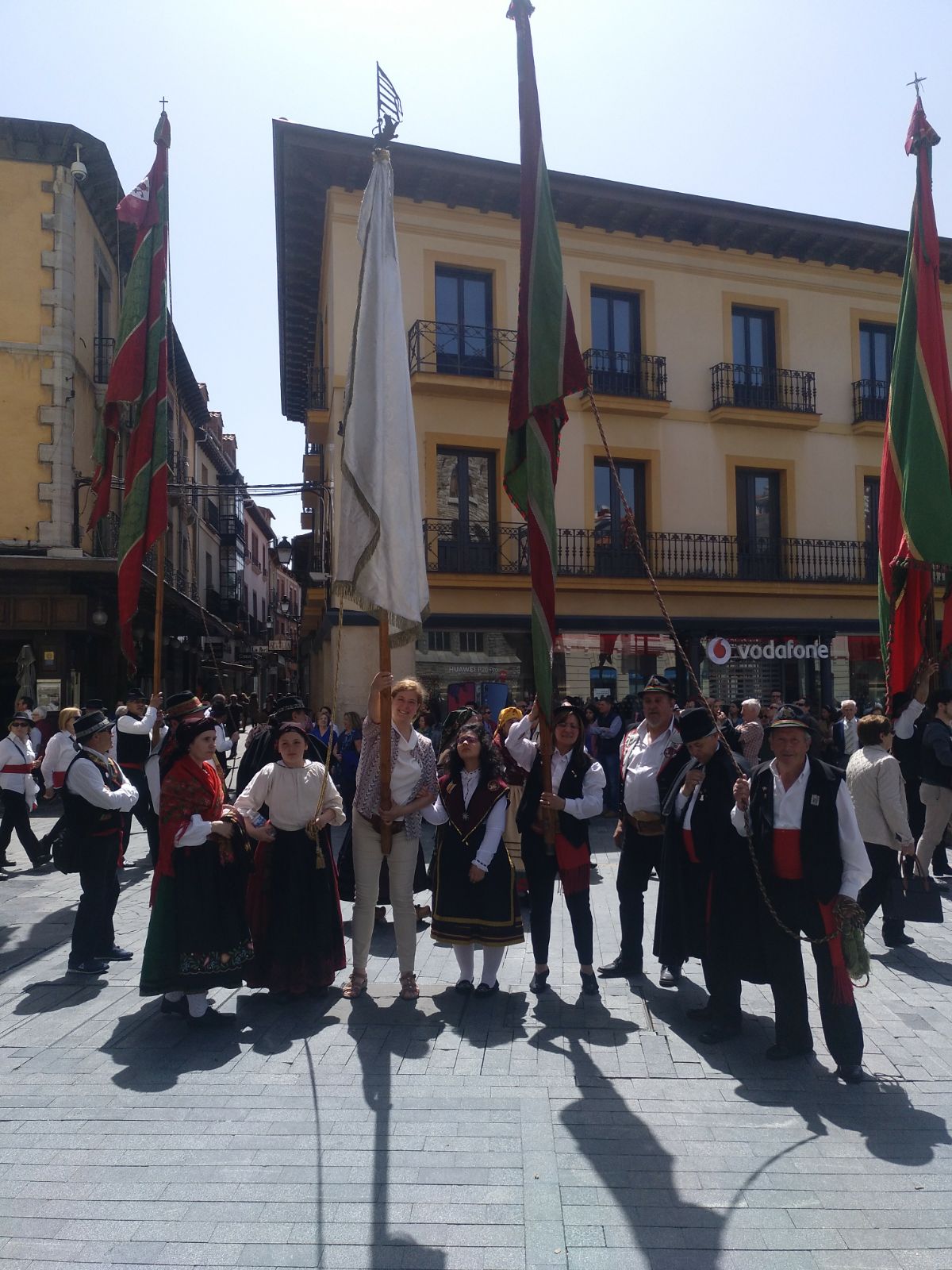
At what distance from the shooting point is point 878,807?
22.3ft

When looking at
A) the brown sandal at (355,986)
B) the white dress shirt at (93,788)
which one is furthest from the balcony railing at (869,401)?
the white dress shirt at (93,788)

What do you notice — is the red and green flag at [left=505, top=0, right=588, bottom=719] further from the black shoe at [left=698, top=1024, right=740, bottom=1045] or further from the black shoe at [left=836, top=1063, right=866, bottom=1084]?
the black shoe at [left=836, top=1063, right=866, bottom=1084]

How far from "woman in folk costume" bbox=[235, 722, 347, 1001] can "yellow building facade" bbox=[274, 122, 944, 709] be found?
471 inches

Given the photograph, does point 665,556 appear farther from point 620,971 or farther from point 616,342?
point 620,971

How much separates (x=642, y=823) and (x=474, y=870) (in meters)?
1.18

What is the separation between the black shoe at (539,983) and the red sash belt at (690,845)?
1235 millimetres

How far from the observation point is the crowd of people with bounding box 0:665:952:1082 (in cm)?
512

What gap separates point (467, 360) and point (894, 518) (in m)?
11.6

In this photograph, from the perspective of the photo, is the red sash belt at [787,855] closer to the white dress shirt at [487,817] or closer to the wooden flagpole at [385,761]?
the white dress shirt at [487,817]

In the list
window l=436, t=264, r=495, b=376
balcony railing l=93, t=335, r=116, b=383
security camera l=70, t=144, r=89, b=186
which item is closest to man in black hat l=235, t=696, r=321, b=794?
window l=436, t=264, r=495, b=376

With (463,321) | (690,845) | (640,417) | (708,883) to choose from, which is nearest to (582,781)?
(690,845)

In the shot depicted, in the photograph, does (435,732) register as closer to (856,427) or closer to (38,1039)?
(38,1039)

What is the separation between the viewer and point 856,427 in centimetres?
2123

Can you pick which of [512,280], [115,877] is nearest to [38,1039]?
[115,877]
